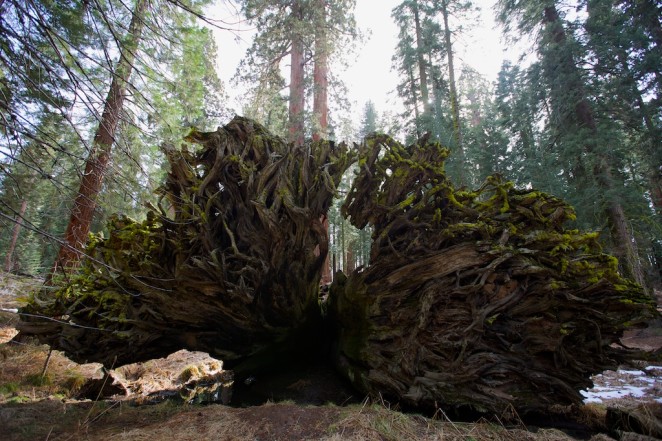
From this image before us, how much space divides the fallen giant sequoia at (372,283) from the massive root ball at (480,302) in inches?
0.8

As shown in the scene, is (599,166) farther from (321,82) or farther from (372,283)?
(372,283)

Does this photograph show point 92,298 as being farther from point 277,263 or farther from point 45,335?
point 277,263

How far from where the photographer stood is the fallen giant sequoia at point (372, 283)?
3.81 m

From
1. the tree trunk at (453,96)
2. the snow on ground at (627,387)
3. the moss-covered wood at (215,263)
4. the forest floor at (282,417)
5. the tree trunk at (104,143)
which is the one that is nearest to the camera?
the tree trunk at (104,143)

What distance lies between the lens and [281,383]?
18.5 ft

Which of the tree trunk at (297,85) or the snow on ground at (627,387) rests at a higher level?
the tree trunk at (297,85)

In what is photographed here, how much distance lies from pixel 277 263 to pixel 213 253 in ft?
3.29

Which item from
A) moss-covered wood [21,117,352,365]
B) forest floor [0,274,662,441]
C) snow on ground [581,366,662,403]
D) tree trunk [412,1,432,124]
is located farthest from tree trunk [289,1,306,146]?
tree trunk [412,1,432,124]

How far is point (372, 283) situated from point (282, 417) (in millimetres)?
2218

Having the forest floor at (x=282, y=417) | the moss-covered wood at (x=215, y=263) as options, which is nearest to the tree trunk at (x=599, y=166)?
the forest floor at (x=282, y=417)

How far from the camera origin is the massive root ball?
148 inches

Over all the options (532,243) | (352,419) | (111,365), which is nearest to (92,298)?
(111,365)

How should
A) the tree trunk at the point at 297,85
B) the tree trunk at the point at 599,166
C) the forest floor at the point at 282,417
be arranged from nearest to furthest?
1. the forest floor at the point at 282,417
2. the tree trunk at the point at 297,85
3. the tree trunk at the point at 599,166

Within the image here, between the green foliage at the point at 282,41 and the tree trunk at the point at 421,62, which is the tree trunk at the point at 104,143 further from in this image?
the tree trunk at the point at 421,62
